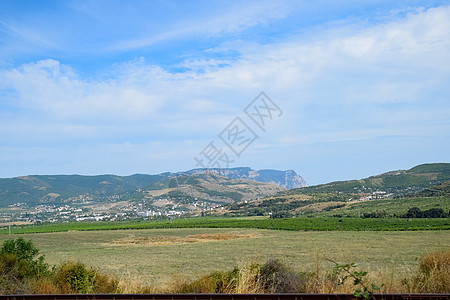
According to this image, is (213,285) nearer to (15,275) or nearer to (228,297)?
(228,297)

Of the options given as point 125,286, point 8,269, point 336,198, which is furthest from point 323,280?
point 336,198

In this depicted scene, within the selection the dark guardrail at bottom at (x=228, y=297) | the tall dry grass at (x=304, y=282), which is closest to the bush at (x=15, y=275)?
the dark guardrail at bottom at (x=228, y=297)

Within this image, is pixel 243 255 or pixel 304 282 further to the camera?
pixel 243 255

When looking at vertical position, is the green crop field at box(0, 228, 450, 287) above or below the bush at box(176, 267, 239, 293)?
below

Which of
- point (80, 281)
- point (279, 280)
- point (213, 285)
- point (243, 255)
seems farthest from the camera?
point (243, 255)

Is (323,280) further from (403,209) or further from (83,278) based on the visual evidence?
(403,209)

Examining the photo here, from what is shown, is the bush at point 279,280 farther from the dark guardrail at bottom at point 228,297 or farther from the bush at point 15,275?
the bush at point 15,275

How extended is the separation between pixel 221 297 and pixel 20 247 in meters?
11.6

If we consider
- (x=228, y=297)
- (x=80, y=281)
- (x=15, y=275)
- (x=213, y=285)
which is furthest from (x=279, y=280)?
(x=15, y=275)

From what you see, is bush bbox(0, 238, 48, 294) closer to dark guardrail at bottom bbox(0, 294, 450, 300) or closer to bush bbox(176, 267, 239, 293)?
dark guardrail at bottom bbox(0, 294, 450, 300)

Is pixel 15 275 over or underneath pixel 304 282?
over

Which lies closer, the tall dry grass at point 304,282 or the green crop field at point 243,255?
the tall dry grass at point 304,282

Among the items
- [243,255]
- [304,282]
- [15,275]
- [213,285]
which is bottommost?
[243,255]

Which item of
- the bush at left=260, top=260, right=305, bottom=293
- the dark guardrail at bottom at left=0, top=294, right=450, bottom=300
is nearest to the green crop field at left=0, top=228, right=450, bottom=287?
the bush at left=260, top=260, right=305, bottom=293
